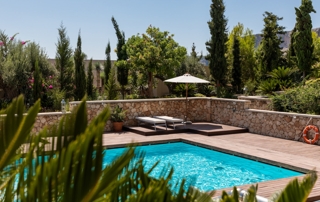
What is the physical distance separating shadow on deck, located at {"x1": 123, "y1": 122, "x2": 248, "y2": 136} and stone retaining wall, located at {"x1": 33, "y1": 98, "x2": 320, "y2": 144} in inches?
20.9

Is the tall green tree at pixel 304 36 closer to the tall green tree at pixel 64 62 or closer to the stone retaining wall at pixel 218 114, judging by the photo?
the stone retaining wall at pixel 218 114

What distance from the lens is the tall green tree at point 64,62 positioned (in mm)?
18703

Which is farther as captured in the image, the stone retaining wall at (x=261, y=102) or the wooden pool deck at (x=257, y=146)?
the stone retaining wall at (x=261, y=102)

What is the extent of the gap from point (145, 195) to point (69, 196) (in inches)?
10.0

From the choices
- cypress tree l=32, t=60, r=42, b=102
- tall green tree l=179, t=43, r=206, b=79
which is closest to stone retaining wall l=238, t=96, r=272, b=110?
cypress tree l=32, t=60, r=42, b=102

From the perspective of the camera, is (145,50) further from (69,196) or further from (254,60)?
(69,196)

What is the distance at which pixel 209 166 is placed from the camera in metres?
10.0

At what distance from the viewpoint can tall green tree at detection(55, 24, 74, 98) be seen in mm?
18703

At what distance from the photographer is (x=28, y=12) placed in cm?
2302

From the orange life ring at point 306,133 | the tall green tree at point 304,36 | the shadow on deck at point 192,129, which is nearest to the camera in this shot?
the orange life ring at point 306,133

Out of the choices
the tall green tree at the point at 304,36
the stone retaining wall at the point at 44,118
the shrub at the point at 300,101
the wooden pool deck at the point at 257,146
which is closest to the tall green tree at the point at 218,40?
the tall green tree at the point at 304,36

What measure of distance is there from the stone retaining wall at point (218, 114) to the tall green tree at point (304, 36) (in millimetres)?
7467

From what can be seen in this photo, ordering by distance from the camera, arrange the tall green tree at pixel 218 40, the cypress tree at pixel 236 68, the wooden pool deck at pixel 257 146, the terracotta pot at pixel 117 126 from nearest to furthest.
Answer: the wooden pool deck at pixel 257 146 → the terracotta pot at pixel 117 126 → the tall green tree at pixel 218 40 → the cypress tree at pixel 236 68

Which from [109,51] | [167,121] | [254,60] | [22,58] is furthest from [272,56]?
[22,58]
